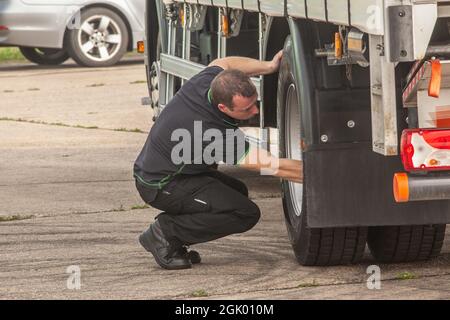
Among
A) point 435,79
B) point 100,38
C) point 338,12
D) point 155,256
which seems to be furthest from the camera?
point 100,38

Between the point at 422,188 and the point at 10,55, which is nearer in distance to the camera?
the point at 422,188

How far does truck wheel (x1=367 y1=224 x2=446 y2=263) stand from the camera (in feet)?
25.0

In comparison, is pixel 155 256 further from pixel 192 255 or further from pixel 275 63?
pixel 275 63

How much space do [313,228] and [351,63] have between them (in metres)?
0.95

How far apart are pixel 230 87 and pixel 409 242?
4.21 feet

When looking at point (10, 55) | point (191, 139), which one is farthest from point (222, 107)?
point (10, 55)

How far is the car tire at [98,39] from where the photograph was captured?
761 inches

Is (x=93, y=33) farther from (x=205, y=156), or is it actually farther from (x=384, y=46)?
(x=384, y=46)

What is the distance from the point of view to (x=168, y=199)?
776 centimetres

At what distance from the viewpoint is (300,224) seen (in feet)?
24.9

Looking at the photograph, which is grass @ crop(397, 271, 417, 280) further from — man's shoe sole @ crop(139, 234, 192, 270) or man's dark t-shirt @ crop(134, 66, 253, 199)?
man's shoe sole @ crop(139, 234, 192, 270)
